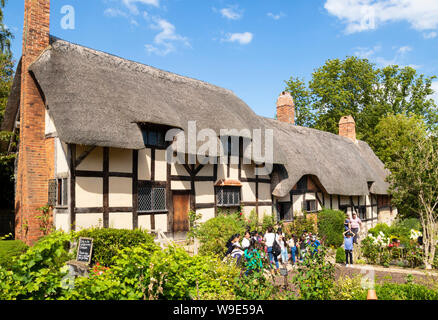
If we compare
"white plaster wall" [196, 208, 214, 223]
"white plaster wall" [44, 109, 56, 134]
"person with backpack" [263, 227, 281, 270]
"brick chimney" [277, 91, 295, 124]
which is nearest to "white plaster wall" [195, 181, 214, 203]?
"white plaster wall" [196, 208, 214, 223]

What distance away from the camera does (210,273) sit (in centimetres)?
697

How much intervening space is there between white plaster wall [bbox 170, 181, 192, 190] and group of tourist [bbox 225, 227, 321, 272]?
2781mm

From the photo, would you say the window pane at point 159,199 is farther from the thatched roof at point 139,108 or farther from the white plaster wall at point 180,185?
the thatched roof at point 139,108

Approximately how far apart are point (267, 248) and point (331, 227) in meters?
8.20

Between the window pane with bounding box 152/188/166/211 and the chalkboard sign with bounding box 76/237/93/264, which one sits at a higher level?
the window pane with bounding box 152/188/166/211

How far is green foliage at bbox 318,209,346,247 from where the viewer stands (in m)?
18.1

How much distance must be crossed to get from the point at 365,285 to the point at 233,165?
8318mm

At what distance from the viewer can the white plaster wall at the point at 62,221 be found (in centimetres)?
1026

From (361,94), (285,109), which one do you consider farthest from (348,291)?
(361,94)

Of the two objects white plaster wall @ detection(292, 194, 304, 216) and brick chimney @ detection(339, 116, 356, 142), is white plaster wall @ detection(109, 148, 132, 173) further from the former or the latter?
brick chimney @ detection(339, 116, 356, 142)

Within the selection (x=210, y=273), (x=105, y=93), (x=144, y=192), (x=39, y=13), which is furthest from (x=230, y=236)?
(x=39, y=13)

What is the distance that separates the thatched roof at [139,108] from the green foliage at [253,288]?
6.20 m

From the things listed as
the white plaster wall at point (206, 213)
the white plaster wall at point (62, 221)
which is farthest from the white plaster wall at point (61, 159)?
the white plaster wall at point (206, 213)

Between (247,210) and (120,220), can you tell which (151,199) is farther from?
(247,210)
